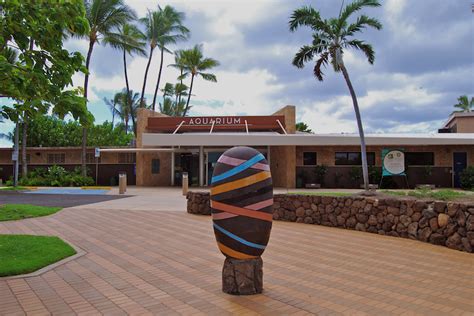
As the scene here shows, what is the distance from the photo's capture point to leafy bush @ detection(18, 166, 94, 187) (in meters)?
29.5

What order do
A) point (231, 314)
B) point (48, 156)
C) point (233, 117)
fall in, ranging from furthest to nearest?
point (48, 156)
point (233, 117)
point (231, 314)

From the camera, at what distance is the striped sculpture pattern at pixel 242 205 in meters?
5.11

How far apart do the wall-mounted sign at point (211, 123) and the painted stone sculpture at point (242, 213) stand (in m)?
23.7

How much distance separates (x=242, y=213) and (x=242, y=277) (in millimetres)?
850

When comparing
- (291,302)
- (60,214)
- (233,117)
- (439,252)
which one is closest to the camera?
(291,302)

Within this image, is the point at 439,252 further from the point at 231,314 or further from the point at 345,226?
the point at 231,314

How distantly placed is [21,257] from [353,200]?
737 cm

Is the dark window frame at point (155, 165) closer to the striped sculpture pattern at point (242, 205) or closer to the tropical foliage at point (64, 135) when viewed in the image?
the tropical foliage at point (64, 135)

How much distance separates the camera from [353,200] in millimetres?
10453

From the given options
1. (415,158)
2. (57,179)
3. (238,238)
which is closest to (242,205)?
(238,238)

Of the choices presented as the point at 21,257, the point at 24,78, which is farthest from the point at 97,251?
the point at 24,78

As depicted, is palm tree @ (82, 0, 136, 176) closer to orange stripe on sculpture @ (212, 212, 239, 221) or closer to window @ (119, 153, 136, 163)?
window @ (119, 153, 136, 163)

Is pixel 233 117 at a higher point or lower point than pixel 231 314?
higher

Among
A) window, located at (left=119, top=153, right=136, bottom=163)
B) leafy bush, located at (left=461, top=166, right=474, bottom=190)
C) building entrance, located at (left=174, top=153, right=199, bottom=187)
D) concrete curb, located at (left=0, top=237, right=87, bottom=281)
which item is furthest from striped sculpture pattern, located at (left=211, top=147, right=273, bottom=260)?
window, located at (left=119, top=153, right=136, bottom=163)
